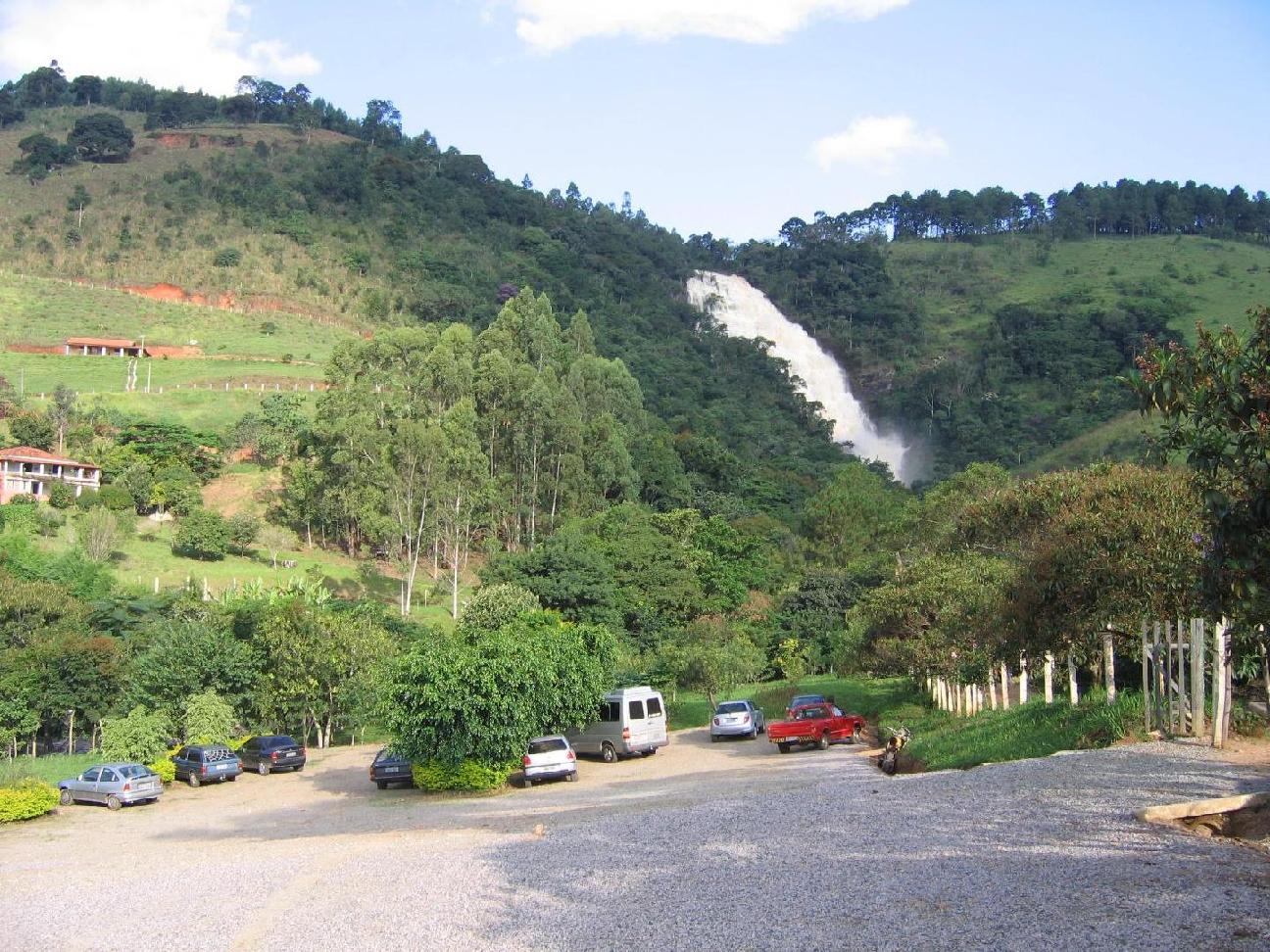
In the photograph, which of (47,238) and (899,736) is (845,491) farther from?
(47,238)

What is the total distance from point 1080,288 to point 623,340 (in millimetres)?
55874

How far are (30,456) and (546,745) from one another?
47.1 metres

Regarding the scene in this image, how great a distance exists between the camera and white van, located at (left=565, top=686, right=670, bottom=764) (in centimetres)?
2841

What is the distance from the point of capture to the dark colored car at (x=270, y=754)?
30.9 metres

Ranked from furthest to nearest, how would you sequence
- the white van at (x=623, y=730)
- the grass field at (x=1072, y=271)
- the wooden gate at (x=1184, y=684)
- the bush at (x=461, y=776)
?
the grass field at (x=1072, y=271) < the white van at (x=623, y=730) < the bush at (x=461, y=776) < the wooden gate at (x=1184, y=684)

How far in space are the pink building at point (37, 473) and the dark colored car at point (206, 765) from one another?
35.5 m

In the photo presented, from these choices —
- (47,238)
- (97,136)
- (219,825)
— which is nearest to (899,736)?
(219,825)

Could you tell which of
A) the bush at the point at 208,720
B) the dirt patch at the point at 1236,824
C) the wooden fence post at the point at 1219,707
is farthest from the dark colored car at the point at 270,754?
the dirt patch at the point at 1236,824

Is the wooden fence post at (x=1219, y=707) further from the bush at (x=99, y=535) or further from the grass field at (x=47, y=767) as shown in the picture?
the bush at (x=99, y=535)

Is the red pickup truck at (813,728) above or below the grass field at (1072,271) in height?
below

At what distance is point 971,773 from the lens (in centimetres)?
1650

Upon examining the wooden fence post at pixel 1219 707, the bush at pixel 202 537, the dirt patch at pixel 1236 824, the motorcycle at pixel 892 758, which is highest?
the bush at pixel 202 537

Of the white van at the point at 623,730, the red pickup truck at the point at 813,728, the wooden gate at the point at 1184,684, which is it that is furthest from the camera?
the white van at the point at 623,730

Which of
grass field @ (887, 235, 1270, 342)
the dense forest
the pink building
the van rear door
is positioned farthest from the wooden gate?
grass field @ (887, 235, 1270, 342)
